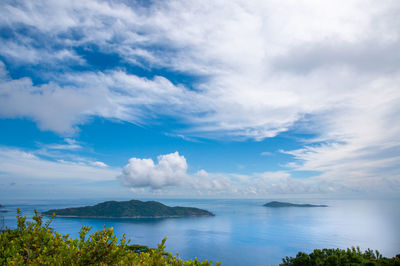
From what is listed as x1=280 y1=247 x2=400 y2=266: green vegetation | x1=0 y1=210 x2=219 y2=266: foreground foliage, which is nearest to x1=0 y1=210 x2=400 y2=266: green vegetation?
x1=0 y1=210 x2=219 y2=266: foreground foliage

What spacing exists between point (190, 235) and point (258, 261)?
64.9 meters

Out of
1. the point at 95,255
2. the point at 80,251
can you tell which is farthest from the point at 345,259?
the point at 80,251

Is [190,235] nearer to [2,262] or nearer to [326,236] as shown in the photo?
[326,236]

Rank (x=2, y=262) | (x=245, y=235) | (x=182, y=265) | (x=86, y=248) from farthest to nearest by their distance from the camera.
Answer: (x=245, y=235) < (x=2, y=262) < (x=86, y=248) < (x=182, y=265)

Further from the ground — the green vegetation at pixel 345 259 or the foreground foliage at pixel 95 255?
→ the foreground foliage at pixel 95 255

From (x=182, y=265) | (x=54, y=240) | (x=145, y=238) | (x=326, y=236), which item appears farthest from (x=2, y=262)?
(x=326, y=236)

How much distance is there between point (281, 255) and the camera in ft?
383

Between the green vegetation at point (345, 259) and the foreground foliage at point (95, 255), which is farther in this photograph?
the green vegetation at point (345, 259)

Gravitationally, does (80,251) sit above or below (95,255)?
above

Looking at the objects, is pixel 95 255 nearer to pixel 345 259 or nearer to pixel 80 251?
pixel 80 251

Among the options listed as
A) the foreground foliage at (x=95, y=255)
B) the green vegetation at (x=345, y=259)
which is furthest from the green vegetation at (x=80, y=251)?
the green vegetation at (x=345, y=259)

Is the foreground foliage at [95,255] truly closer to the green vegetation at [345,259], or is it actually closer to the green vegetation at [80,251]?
the green vegetation at [80,251]

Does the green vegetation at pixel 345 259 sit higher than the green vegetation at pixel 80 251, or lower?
lower

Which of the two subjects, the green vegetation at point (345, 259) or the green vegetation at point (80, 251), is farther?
the green vegetation at point (345, 259)
